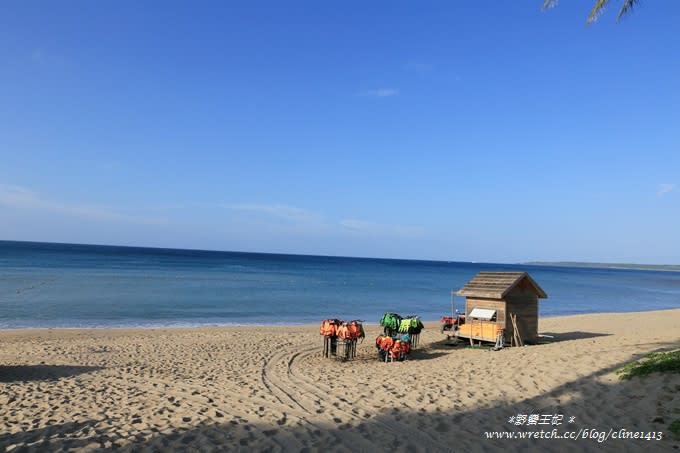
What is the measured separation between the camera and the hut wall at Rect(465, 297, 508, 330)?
17.5 metres

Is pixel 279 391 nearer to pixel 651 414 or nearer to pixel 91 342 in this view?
pixel 651 414

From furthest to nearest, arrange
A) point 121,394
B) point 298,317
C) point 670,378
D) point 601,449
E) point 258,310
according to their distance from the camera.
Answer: point 258,310 → point 298,317 → point 121,394 → point 670,378 → point 601,449

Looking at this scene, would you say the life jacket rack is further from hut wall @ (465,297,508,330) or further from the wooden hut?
hut wall @ (465,297,508,330)

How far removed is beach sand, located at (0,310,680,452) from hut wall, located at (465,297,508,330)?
2745 millimetres

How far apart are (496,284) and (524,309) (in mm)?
1481

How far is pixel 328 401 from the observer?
9.50 meters

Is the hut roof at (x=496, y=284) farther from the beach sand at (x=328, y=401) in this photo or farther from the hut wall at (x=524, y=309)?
the beach sand at (x=328, y=401)

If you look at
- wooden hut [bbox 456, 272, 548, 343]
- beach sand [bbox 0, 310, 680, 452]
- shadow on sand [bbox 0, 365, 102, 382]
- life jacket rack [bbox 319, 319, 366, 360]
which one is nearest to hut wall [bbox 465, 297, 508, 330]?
wooden hut [bbox 456, 272, 548, 343]

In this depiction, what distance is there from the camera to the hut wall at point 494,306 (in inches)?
688

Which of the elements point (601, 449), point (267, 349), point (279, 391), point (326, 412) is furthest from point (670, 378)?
point (267, 349)

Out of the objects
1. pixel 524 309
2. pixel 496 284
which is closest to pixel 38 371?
pixel 496 284

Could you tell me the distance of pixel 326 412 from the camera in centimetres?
868

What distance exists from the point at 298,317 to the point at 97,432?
86.4 ft

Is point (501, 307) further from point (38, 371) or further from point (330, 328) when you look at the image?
point (38, 371)
